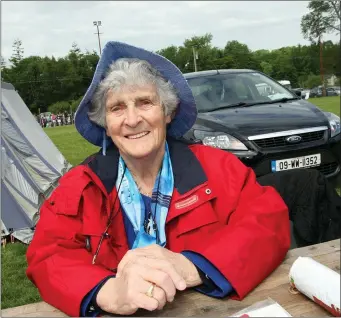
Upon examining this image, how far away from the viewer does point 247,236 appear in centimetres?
129

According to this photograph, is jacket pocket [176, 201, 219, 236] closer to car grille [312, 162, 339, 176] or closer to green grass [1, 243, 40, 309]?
green grass [1, 243, 40, 309]

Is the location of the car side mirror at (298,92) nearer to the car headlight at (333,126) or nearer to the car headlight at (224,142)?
the car headlight at (333,126)

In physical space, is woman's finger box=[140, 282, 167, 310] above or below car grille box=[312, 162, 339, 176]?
above

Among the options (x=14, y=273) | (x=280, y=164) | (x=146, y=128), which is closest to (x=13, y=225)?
(x=14, y=273)

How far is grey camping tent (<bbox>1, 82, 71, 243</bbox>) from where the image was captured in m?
4.62

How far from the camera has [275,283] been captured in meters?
1.25

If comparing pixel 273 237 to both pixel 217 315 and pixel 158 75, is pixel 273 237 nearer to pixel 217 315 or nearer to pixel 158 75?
pixel 217 315

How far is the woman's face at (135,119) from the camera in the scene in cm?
166

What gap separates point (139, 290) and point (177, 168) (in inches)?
23.4

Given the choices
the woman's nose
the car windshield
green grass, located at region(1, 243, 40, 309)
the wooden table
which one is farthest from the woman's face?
the car windshield

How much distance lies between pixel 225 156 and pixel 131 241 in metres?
0.45

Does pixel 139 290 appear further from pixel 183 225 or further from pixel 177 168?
pixel 177 168

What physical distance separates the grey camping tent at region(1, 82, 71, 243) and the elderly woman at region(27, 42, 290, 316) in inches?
123

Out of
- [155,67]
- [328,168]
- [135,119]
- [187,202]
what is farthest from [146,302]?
[328,168]
